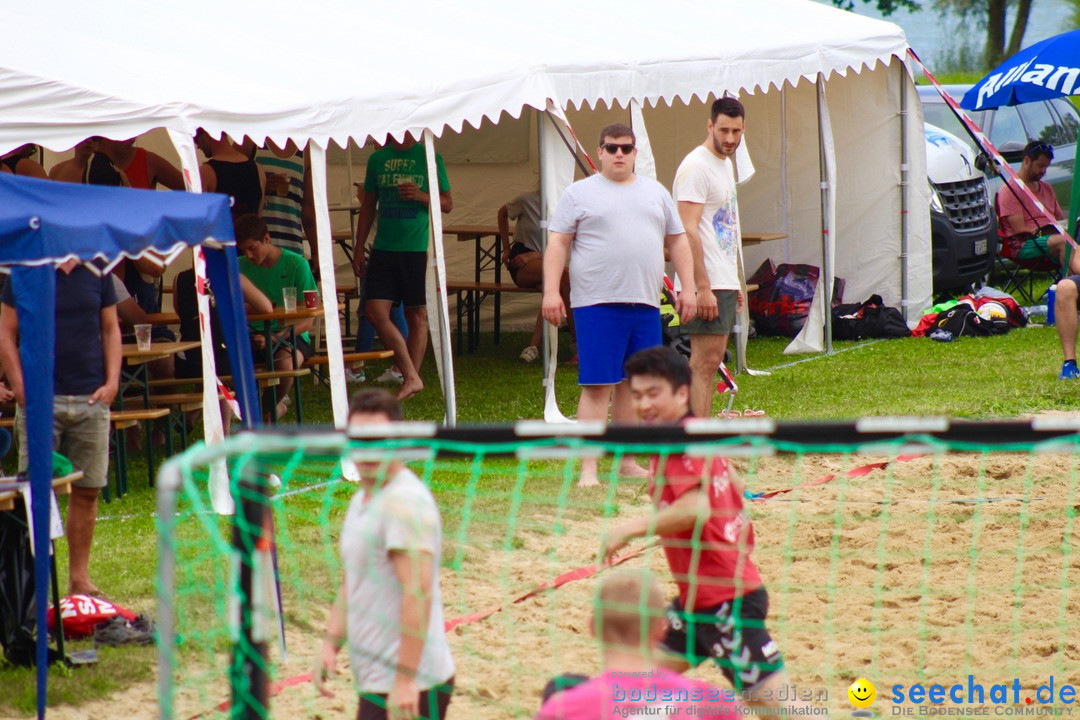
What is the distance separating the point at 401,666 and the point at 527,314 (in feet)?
33.0

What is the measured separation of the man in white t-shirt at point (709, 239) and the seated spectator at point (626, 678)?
425cm

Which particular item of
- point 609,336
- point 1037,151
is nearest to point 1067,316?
point 1037,151

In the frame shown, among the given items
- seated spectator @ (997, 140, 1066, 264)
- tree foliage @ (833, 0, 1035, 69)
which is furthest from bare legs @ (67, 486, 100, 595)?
tree foliage @ (833, 0, 1035, 69)

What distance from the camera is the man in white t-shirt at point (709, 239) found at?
7492 millimetres

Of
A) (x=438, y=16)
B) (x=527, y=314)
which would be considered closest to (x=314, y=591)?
(x=438, y=16)

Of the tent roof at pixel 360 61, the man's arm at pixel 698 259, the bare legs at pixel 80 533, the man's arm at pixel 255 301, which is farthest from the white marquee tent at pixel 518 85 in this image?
the bare legs at pixel 80 533

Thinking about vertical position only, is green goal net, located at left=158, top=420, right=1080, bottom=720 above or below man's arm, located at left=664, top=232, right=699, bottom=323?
below

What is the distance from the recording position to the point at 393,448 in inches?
131

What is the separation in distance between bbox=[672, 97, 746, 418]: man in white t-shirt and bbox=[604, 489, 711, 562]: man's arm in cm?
374

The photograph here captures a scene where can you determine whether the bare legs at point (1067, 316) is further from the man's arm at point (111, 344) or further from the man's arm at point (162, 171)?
the man's arm at point (111, 344)

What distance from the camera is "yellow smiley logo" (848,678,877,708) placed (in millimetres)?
4617

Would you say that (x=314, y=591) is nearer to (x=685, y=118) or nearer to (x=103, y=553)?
(x=103, y=553)

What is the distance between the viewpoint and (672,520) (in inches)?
146

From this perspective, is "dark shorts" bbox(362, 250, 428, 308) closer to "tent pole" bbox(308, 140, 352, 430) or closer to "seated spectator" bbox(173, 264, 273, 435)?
"seated spectator" bbox(173, 264, 273, 435)
